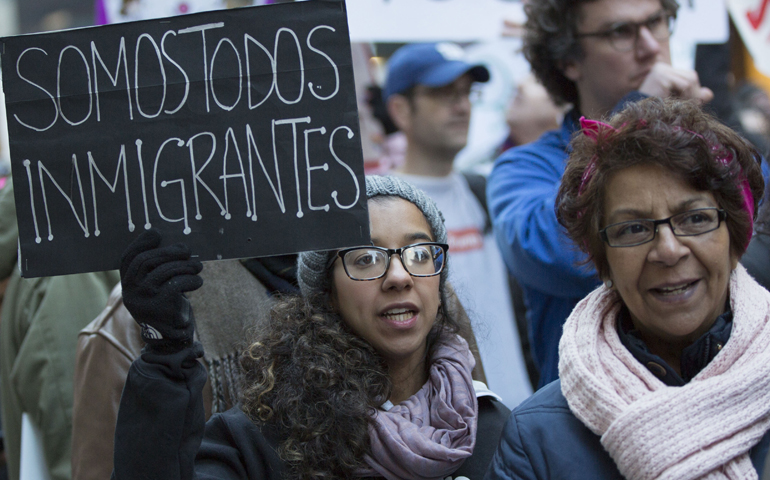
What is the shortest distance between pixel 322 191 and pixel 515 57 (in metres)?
3.24

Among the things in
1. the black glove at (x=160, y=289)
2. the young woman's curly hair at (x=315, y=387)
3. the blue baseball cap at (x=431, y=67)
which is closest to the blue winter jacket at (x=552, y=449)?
the young woman's curly hair at (x=315, y=387)

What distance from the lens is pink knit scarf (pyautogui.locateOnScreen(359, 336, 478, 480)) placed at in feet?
6.75

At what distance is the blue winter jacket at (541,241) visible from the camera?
260cm

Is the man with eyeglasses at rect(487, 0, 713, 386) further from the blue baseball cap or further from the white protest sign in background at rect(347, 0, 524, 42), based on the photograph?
the blue baseball cap

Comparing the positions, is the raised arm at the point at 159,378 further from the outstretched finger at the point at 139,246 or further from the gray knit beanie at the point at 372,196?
the gray knit beanie at the point at 372,196

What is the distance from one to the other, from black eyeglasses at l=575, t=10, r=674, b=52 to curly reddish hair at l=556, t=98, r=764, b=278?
955 millimetres

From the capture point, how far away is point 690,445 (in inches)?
65.8

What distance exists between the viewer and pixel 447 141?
14.5 ft

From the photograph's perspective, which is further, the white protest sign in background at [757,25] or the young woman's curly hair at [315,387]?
the white protest sign in background at [757,25]

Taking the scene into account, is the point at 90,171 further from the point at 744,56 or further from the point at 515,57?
the point at 744,56

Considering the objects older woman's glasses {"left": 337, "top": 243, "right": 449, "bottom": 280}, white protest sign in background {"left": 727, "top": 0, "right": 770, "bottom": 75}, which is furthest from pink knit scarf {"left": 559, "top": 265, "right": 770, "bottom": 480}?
white protest sign in background {"left": 727, "top": 0, "right": 770, "bottom": 75}

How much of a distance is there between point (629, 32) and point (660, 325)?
4.72 ft

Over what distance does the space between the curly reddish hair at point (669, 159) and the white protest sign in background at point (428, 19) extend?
212 centimetres

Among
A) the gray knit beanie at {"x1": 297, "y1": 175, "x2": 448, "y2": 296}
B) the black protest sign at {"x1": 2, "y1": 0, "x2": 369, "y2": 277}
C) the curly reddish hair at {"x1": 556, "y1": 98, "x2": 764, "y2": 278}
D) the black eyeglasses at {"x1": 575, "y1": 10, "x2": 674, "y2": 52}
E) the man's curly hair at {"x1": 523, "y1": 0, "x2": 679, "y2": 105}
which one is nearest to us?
the curly reddish hair at {"x1": 556, "y1": 98, "x2": 764, "y2": 278}
